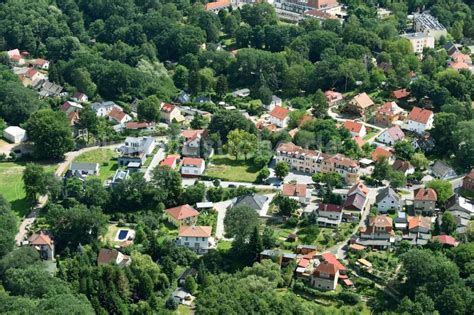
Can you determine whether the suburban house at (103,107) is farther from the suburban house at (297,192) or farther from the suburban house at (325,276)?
the suburban house at (325,276)

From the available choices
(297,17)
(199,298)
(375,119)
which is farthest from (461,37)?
(199,298)

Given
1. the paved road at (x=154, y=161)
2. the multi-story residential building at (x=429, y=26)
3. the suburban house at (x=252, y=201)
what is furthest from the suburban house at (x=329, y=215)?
the multi-story residential building at (x=429, y=26)

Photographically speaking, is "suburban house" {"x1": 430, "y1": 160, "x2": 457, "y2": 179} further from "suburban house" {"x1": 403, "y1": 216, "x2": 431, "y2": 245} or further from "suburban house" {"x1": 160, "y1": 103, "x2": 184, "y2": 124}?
"suburban house" {"x1": 160, "y1": 103, "x2": 184, "y2": 124}

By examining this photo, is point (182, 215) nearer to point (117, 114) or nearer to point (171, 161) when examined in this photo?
point (171, 161)

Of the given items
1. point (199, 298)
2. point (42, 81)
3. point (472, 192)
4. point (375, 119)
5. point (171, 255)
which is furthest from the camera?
point (42, 81)

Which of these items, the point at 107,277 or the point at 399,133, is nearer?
the point at 107,277

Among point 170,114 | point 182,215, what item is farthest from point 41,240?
point 170,114

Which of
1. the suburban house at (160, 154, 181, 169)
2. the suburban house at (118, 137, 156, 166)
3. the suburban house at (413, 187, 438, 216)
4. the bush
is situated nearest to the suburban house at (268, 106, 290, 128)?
the suburban house at (160, 154, 181, 169)

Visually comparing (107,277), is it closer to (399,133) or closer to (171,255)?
(171,255)
